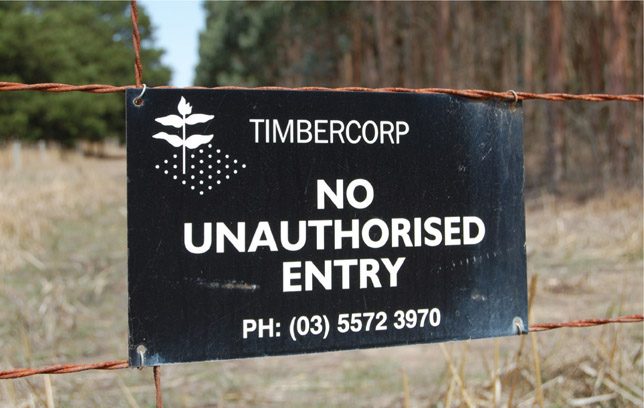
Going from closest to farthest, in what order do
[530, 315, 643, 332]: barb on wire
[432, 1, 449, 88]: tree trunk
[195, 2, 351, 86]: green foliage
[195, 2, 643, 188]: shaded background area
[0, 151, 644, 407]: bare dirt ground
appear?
[530, 315, 643, 332]: barb on wire < [0, 151, 644, 407]: bare dirt ground < [195, 2, 643, 188]: shaded background area < [432, 1, 449, 88]: tree trunk < [195, 2, 351, 86]: green foliage

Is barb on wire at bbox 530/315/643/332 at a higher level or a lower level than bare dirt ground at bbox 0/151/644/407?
higher

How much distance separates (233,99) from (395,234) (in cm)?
49

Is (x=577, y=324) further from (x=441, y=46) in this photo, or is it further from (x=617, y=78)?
(x=441, y=46)

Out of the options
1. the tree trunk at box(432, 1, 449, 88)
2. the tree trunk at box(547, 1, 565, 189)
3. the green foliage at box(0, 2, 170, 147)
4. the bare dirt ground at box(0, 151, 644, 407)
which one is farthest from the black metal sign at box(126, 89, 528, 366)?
the green foliage at box(0, 2, 170, 147)

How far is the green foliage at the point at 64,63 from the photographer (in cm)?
3058

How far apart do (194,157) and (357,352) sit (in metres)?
3.09

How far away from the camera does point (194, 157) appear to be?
1518 millimetres

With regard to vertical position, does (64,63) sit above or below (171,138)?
above

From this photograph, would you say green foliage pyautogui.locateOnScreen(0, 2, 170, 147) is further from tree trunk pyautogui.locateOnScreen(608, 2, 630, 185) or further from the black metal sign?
the black metal sign

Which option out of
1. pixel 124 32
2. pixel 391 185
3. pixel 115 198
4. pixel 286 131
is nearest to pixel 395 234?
pixel 391 185

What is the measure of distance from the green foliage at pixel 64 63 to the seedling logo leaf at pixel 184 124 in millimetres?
27855

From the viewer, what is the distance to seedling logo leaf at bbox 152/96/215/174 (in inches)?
59.2

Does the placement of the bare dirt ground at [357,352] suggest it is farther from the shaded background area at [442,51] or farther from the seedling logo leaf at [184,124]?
the shaded background area at [442,51]

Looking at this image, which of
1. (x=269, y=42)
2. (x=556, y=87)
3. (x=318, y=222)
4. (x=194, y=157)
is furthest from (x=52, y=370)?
(x=269, y=42)
